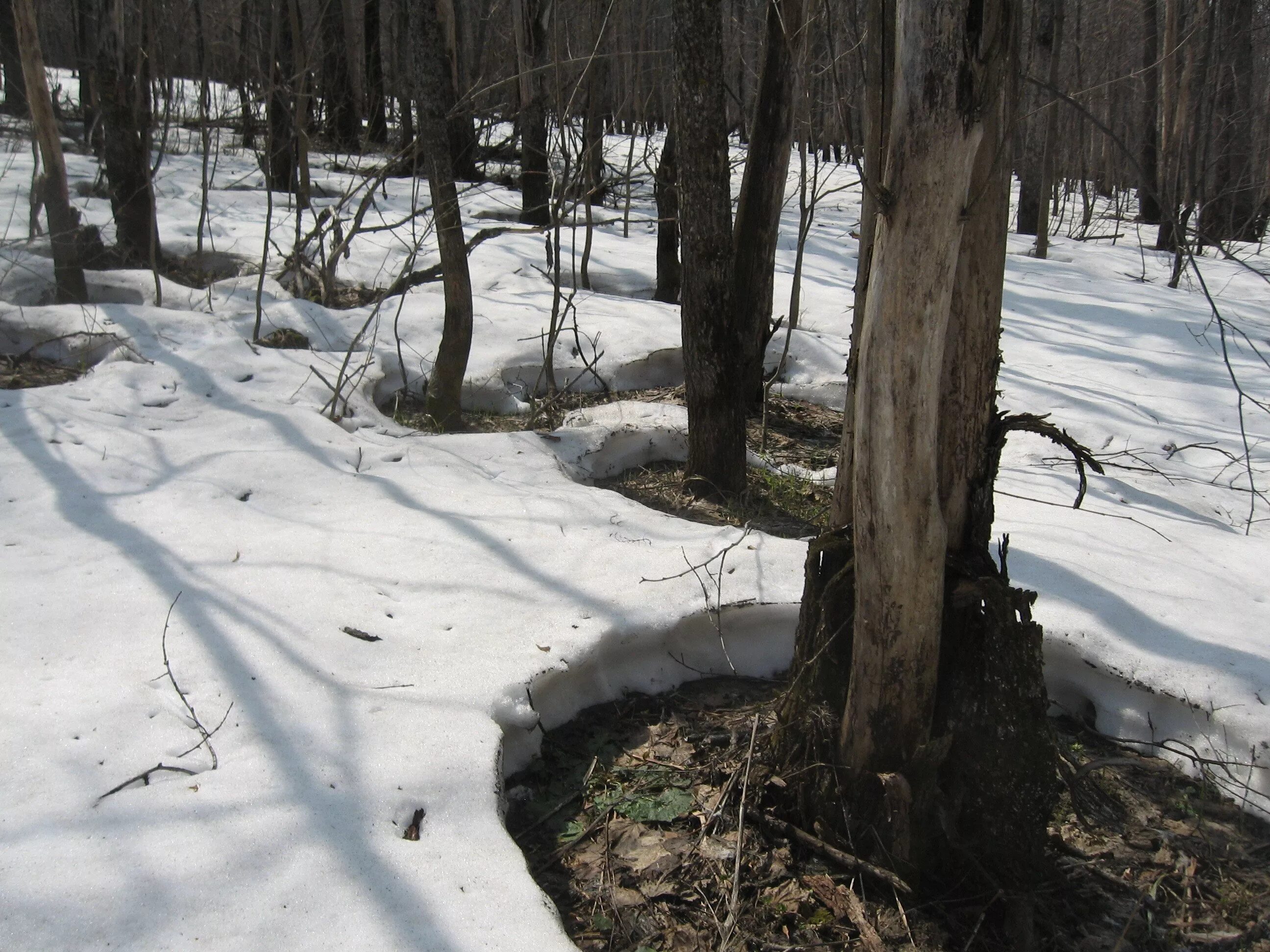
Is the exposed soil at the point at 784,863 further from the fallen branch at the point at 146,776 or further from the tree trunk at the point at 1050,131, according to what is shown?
the tree trunk at the point at 1050,131

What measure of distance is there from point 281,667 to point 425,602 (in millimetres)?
528

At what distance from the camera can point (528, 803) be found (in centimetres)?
245

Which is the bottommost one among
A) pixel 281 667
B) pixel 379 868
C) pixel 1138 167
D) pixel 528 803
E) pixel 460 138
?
pixel 528 803

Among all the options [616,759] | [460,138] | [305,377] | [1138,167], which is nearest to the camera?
[1138,167]

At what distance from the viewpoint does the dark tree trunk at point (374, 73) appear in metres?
12.1

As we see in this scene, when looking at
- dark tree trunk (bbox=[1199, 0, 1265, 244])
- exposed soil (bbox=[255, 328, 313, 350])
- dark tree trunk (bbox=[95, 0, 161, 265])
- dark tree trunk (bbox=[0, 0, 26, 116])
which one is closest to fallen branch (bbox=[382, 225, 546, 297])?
exposed soil (bbox=[255, 328, 313, 350])

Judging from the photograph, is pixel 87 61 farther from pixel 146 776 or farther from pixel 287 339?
pixel 146 776

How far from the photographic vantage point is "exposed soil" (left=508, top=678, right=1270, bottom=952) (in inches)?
82.2

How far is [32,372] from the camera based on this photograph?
188 inches

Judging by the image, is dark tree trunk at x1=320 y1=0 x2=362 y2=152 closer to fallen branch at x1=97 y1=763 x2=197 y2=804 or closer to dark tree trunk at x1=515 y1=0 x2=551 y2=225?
dark tree trunk at x1=515 y1=0 x2=551 y2=225

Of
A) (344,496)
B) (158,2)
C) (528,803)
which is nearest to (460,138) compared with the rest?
(158,2)

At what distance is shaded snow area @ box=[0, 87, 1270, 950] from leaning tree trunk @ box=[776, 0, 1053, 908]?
2.43ft

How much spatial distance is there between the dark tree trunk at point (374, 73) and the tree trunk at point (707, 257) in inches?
359

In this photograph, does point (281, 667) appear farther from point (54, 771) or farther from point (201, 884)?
point (201, 884)
